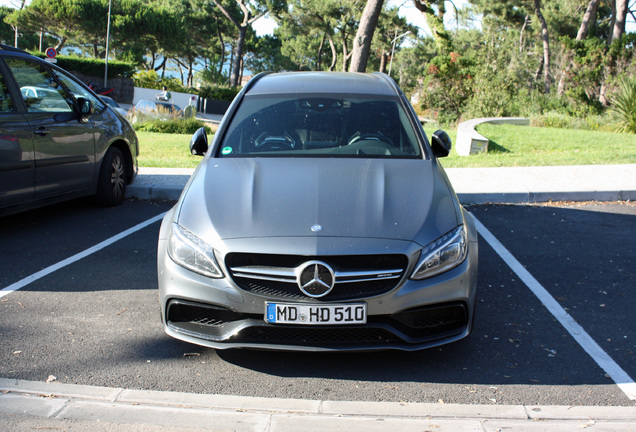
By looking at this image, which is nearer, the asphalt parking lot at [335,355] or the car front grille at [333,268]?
the car front grille at [333,268]

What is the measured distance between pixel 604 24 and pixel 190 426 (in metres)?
47.7

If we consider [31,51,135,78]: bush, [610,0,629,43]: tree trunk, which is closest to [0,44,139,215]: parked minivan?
[610,0,629,43]: tree trunk

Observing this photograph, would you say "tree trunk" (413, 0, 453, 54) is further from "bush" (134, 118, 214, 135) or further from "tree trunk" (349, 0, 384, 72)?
"bush" (134, 118, 214, 135)

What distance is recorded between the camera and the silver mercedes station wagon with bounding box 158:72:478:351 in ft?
10.8

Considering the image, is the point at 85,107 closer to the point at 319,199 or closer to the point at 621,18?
the point at 319,199

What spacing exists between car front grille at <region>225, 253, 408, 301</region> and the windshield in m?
1.34

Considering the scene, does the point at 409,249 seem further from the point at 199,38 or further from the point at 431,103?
the point at 199,38

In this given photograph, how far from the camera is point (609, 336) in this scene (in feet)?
13.5

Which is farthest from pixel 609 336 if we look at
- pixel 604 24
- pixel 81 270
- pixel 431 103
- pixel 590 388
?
pixel 604 24

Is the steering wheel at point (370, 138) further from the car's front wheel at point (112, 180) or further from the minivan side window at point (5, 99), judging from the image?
the car's front wheel at point (112, 180)

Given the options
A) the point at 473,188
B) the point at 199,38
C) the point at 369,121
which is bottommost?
the point at 473,188

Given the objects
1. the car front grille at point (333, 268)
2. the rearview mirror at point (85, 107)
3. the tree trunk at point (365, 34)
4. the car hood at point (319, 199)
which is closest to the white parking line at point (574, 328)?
the car hood at point (319, 199)

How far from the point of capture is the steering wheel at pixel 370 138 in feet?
15.5

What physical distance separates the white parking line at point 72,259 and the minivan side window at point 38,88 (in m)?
1.48
